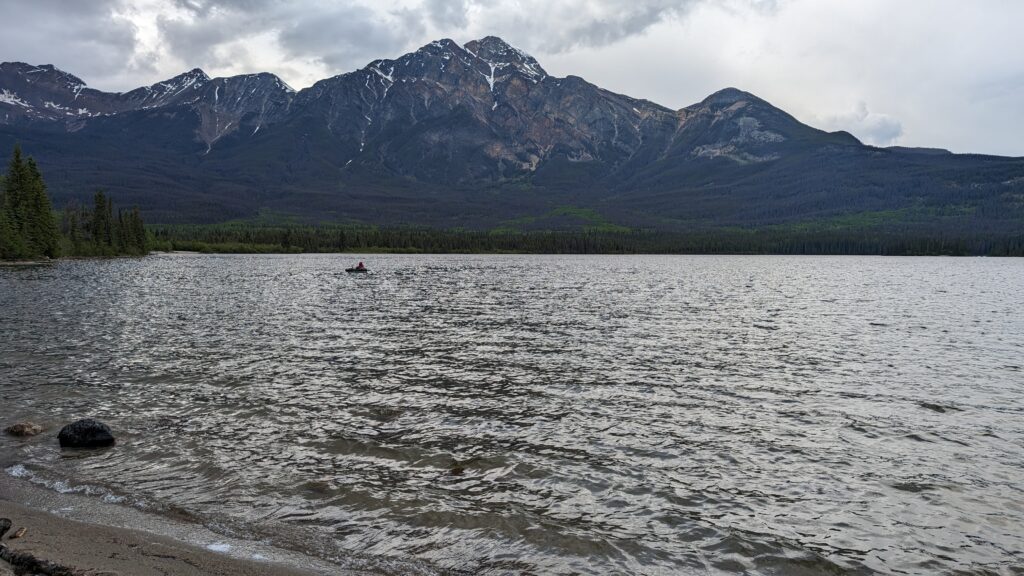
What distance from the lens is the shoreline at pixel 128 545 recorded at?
1220cm

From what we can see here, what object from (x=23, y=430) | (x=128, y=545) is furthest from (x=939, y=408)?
(x=23, y=430)

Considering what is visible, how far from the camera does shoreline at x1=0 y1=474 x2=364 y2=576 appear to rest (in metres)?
12.2

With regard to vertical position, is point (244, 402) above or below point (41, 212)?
below

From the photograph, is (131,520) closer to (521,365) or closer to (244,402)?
(244,402)

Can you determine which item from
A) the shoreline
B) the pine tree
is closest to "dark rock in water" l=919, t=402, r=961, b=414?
the shoreline

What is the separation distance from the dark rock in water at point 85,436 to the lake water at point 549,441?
2.38 ft

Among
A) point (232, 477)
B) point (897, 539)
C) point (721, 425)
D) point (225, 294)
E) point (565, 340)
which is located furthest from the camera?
point (225, 294)

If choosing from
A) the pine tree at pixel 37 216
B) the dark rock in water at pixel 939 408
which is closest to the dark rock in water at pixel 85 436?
the dark rock in water at pixel 939 408

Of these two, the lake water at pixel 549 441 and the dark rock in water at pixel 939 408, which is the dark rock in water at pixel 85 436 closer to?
the lake water at pixel 549 441

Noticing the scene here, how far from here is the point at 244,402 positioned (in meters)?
27.0

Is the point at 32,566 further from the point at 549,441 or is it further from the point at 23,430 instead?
the point at 549,441

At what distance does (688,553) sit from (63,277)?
11534 centimetres

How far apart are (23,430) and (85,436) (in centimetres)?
324

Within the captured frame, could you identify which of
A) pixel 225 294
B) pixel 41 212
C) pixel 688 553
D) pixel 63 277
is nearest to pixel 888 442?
pixel 688 553
